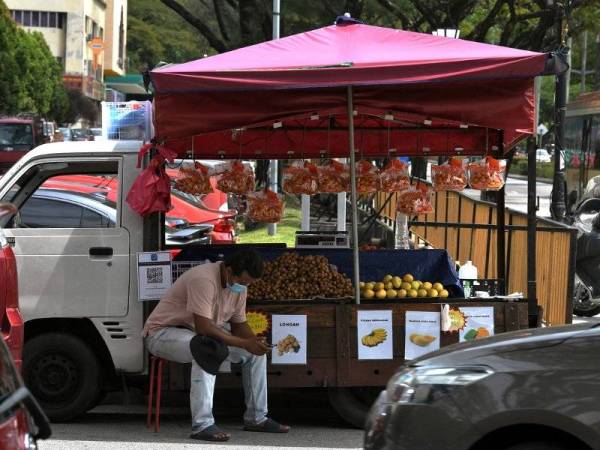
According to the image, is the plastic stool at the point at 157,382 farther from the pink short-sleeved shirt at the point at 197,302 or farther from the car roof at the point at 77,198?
the car roof at the point at 77,198

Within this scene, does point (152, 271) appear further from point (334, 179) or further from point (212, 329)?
point (334, 179)

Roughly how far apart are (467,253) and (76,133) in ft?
148

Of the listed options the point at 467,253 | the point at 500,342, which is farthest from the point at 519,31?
the point at 500,342

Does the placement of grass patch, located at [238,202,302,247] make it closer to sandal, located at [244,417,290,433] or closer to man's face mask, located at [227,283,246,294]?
sandal, located at [244,417,290,433]

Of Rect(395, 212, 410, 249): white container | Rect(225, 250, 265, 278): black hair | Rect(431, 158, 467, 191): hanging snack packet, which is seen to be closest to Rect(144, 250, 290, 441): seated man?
Rect(225, 250, 265, 278): black hair

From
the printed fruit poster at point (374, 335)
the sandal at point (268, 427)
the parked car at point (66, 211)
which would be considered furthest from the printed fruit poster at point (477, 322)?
the parked car at point (66, 211)

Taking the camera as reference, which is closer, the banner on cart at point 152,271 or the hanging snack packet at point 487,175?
the banner on cart at point 152,271

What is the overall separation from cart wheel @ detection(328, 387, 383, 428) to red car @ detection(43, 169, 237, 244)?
223 cm

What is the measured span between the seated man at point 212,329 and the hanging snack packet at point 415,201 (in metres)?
2.45

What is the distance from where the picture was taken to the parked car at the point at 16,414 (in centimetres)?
358

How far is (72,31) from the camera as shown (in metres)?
75.3

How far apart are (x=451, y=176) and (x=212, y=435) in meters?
3.46

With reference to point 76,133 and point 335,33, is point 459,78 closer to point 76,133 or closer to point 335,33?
point 335,33

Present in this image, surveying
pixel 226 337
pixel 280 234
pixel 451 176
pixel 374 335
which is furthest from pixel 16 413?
pixel 280 234
